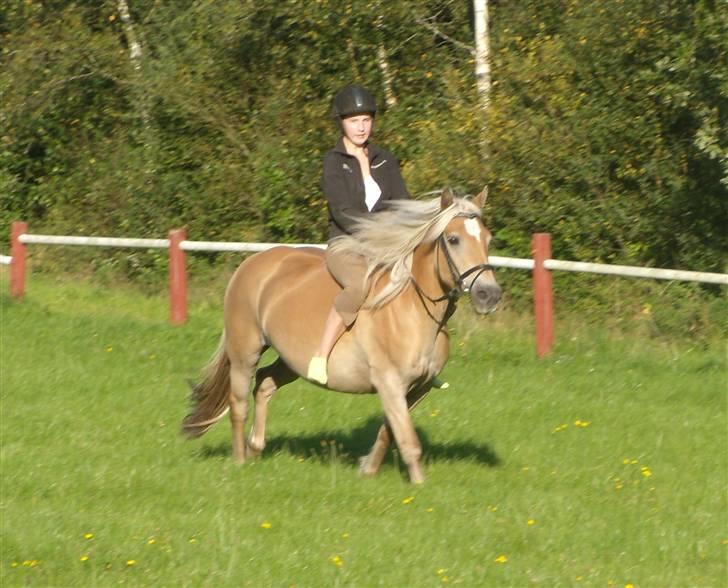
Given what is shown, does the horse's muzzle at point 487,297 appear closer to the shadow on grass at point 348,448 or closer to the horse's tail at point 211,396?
the shadow on grass at point 348,448

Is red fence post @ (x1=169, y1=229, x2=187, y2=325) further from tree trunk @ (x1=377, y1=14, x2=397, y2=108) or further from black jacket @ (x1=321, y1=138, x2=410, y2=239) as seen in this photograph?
black jacket @ (x1=321, y1=138, x2=410, y2=239)

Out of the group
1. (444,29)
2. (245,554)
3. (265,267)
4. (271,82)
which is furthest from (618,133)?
(245,554)

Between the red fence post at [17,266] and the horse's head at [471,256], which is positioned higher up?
the horse's head at [471,256]

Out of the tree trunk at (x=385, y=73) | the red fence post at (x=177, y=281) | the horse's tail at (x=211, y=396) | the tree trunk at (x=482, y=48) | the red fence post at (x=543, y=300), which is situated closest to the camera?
the horse's tail at (x=211, y=396)

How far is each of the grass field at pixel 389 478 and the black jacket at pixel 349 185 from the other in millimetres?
1753

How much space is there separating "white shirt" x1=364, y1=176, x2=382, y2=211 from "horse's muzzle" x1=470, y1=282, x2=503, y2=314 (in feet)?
4.53

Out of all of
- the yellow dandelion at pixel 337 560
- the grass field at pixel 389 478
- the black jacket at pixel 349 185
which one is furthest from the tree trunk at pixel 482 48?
the yellow dandelion at pixel 337 560

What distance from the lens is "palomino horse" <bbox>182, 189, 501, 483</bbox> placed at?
26.9 ft

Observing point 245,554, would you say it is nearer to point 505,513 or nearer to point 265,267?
point 505,513

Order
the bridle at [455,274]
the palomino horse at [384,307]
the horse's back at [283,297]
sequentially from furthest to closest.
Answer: the horse's back at [283,297], the palomino horse at [384,307], the bridle at [455,274]

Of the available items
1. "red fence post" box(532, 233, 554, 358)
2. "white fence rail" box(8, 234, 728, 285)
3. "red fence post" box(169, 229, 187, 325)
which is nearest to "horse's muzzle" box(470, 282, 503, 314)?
"white fence rail" box(8, 234, 728, 285)

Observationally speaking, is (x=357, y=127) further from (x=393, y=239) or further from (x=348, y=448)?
(x=348, y=448)

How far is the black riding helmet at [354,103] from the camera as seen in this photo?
345 inches

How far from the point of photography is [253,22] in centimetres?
1975
